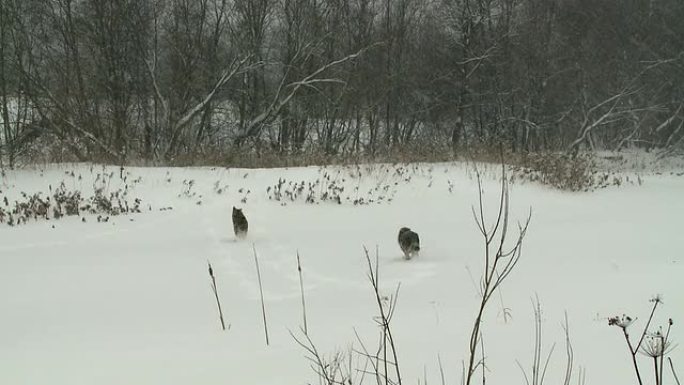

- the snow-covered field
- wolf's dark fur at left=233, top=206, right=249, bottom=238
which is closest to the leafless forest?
the snow-covered field

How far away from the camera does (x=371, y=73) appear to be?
59.4 ft

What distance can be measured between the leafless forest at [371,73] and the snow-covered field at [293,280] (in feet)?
17.3

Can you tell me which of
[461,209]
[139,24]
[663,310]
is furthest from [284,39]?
[663,310]

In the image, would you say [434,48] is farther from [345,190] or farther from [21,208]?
[21,208]

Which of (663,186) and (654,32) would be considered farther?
(654,32)

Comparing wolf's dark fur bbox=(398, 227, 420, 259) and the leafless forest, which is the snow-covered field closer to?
wolf's dark fur bbox=(398, 227, 420, 259)

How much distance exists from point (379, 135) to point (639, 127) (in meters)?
9.65

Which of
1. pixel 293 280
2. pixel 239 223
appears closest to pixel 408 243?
pixel 293 280

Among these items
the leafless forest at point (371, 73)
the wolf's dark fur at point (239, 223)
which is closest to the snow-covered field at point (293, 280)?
the wolf's dark fur at point (239, 223)

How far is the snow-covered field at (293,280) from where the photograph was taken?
242cm

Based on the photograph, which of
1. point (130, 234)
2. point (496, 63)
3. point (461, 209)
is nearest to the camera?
point (130, 234)

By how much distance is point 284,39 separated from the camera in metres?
17.0

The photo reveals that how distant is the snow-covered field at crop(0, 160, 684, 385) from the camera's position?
2.42m

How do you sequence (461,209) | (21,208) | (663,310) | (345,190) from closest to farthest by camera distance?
(663,310), (21,208), (461,209), (345,190)
